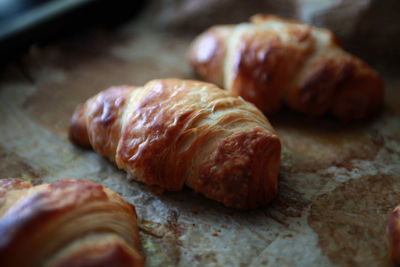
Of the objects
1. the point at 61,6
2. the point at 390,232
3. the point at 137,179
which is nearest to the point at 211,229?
the point at 137,179

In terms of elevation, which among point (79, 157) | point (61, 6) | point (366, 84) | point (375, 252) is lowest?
point (375, 252)

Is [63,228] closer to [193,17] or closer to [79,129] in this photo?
[79,129]

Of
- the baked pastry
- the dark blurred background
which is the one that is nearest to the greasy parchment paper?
the baked pastry

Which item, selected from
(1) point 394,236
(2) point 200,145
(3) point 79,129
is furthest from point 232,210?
(3) point 79,129

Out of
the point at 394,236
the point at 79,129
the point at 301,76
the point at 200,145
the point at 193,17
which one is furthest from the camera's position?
the point at 193,17

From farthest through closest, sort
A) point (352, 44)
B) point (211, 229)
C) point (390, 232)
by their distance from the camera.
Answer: point (352, 44), point (211, 229), point (390, 232)

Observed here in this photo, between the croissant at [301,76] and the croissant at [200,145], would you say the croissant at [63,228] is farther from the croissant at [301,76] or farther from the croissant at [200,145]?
the croissant at [301,76]

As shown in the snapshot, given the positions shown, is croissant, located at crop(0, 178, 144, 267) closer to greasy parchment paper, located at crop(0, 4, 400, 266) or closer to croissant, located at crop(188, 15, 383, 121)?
greasy parchment paper, located at crop(0, 4, 400, 266)

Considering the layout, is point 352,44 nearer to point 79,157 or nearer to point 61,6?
point 79,157
